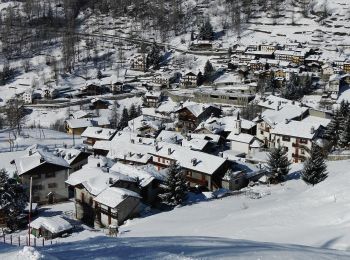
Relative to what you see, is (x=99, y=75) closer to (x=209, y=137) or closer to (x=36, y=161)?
(x=209, y=137)

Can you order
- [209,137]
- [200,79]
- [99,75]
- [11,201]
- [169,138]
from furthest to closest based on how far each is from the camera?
[99,75] → [200,79] → [209,137] → [169,138] → [11,201]

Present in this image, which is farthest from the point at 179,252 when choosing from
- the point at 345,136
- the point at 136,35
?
the point at 136,35

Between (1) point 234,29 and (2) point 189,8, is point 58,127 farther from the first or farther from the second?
(2) point 189,8

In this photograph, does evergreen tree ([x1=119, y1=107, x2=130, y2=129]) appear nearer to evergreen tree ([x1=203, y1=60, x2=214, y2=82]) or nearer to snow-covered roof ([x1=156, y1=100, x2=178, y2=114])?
snow-covered roof ([x1=156, y1=100, x2=178, y2=114])

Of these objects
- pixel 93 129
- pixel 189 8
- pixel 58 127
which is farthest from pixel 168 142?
pixel 189 8

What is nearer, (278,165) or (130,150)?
(278,165)

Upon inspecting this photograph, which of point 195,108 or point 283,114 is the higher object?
point 283,114
